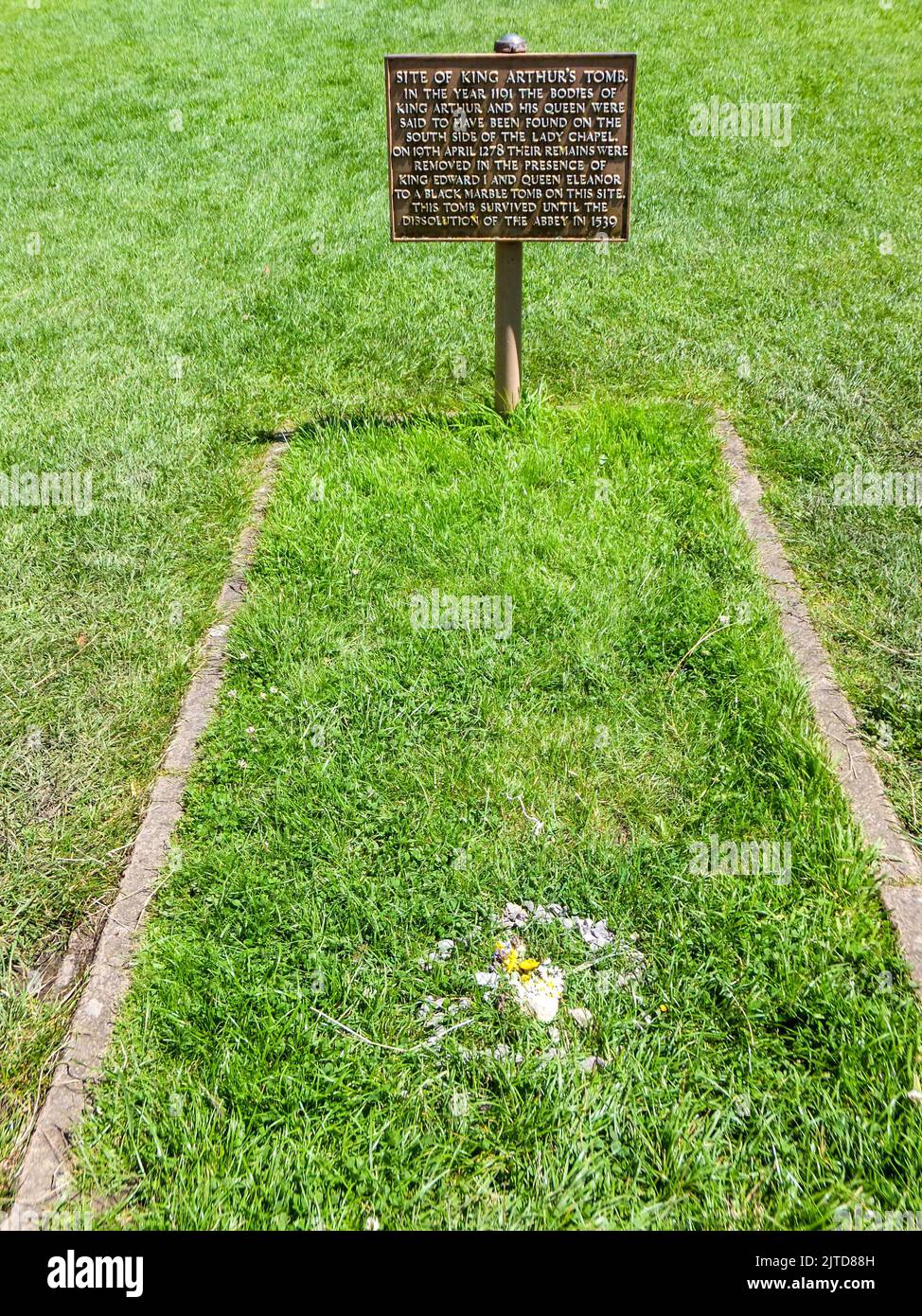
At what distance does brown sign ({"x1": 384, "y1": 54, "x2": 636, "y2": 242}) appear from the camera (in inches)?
168

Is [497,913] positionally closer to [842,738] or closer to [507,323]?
[842,738]

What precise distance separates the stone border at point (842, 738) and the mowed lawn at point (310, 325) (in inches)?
3.7

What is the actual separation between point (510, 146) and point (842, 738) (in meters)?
3.09

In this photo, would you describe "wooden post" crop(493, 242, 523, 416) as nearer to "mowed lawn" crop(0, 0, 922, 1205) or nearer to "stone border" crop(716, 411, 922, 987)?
"mowed lawn" crop(0, 0, 922, 1205)

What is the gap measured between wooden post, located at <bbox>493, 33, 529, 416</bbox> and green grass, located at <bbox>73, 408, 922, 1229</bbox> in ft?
3.32

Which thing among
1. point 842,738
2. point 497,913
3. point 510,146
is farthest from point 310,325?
point 497,913

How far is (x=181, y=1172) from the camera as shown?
2281 millimetres

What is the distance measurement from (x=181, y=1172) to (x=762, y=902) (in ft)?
5.76

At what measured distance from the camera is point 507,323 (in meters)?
4.79

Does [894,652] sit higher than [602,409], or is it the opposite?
[602,409]

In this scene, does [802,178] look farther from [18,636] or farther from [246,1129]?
[246,1129]

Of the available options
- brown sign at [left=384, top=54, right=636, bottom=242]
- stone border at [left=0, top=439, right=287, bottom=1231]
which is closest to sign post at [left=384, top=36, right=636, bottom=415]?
brown sign at [left=384, top=54, right=636, bottom=242]

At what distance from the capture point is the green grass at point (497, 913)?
2283 millimetres
